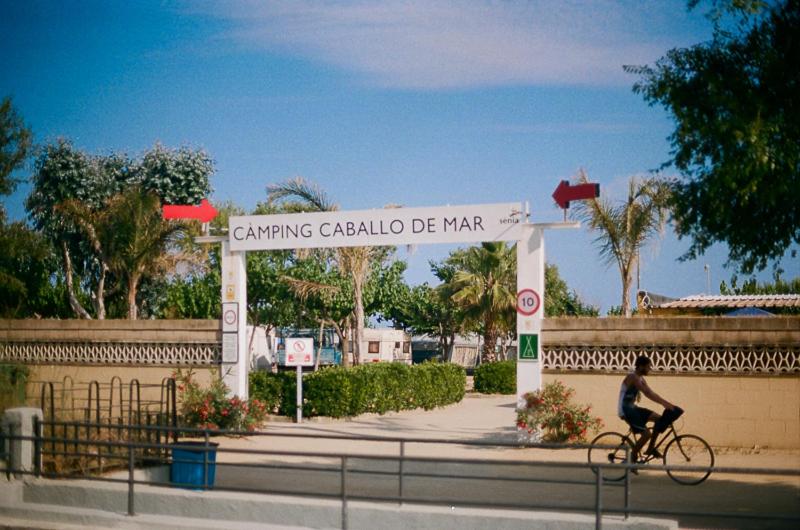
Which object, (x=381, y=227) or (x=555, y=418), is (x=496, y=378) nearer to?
(x=381, y=227)

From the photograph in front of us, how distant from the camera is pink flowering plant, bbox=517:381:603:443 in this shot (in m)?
18.4

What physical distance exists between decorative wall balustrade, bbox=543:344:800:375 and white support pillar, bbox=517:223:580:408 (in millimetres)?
351

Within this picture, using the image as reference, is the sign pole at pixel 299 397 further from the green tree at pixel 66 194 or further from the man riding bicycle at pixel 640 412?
the green tree at pixel 66 194

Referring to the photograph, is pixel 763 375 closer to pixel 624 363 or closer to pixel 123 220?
pixel 624 363

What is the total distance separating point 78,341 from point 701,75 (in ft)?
54.5

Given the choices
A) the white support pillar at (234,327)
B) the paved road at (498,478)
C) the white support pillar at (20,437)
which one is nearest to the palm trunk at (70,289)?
the white support pillar at (234,327)

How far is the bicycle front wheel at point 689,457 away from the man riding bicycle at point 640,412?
354 millimetres

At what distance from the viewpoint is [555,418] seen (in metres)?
18.5

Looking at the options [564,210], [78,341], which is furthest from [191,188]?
[564,210]

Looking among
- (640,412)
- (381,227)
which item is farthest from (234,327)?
(640,412)

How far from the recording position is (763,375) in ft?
58.3

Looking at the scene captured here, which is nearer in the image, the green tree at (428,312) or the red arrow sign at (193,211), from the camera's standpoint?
the red arrow sign at (193,211)

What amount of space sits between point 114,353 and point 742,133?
1637 cm

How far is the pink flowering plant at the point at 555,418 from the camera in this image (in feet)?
60.4
